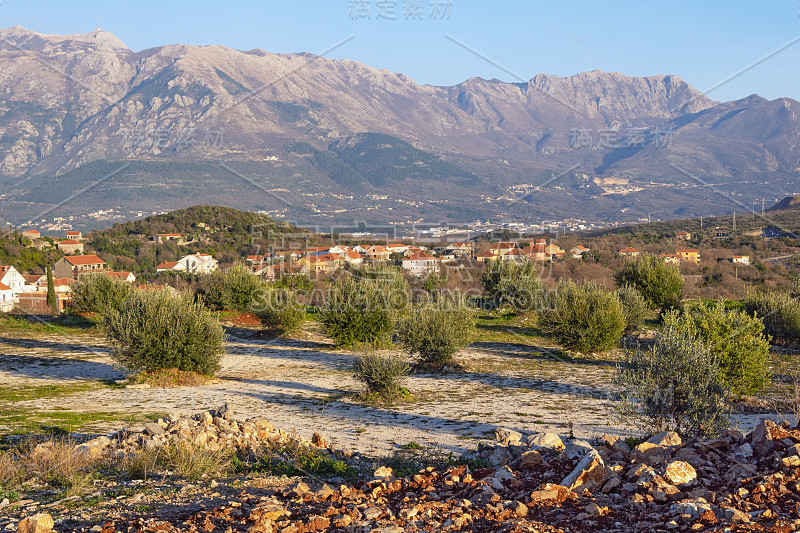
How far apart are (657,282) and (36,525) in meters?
26.9

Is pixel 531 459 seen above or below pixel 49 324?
above

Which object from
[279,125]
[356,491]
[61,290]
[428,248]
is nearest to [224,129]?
[279,125]

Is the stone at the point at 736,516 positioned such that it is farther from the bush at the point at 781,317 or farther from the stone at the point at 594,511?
the bush at the point at 781,317

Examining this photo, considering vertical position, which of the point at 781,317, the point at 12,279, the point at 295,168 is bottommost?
the point at 781,317

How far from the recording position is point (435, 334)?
1750 cm

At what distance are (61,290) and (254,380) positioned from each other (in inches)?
1300

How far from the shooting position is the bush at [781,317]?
20.3 metres

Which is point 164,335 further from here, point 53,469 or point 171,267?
point 171,267

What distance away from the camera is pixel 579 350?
19859 millimetres

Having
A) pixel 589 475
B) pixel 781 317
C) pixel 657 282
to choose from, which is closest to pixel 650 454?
pixel 589 475

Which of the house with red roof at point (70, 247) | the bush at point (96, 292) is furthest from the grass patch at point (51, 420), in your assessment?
the house with red roof at point (70, 247)

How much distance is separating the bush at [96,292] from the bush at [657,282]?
22.9 meters

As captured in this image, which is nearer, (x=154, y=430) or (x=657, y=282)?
(x=154, y=430)

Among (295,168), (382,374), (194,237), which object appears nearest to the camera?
(382,374)
